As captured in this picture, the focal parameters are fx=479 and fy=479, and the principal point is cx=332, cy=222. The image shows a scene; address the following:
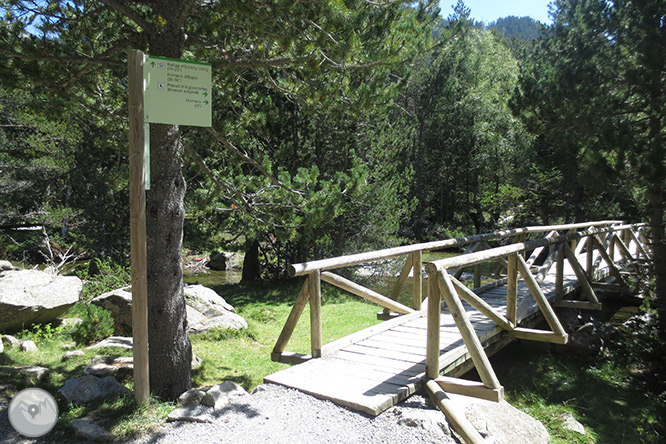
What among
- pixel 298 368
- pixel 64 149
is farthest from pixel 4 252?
pixel 298 368

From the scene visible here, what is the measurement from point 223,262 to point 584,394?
1515 cm

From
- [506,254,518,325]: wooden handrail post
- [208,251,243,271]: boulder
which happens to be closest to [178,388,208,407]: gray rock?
[506,254,518,325]: wooden handrail post

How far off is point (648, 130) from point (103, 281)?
407 inches

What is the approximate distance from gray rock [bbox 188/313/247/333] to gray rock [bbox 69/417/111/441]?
454 cm

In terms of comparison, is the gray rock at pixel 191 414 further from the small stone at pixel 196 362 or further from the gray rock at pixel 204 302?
the gray rock at pixel 204 302

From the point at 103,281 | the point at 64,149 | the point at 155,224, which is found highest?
the point at 64,149

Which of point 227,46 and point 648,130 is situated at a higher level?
point 227,46

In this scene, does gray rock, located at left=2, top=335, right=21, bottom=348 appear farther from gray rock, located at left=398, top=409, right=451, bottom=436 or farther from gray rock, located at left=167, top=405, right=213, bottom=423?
gray rock, located at left=398, top=409, right=451, bottom=436

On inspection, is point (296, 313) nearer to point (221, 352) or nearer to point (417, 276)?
point (417, 276)

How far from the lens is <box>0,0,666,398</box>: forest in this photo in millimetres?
4746

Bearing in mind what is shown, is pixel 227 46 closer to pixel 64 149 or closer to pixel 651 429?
pixel 651 429

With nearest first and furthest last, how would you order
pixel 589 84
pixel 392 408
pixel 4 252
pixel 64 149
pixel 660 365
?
pixel 392 408, pixel 660 365, pixel 589 84, pixel 64 149, pixel 4 252

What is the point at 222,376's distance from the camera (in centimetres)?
615

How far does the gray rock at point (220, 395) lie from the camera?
12.4ft
